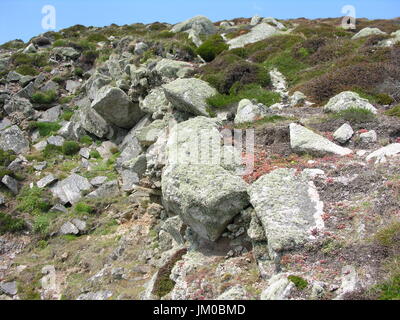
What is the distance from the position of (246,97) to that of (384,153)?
10.3 metres

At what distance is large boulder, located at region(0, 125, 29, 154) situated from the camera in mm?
27266

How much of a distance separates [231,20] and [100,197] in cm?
4877

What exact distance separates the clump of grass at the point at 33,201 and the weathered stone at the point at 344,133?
15.5m

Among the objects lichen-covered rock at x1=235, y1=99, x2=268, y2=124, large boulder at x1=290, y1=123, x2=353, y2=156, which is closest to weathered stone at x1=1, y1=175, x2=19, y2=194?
lichen-covered rock at x1=235, y1=99, x2=268, y2=124

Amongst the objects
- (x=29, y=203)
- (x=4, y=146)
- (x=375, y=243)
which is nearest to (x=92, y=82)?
(x=4, y=146)

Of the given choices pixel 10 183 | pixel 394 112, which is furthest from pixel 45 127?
pixel 394 112

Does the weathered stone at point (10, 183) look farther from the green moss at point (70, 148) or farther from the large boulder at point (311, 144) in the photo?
the large boulder at point (311, 144)

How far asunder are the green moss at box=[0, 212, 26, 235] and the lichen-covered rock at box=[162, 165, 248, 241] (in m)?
10.9

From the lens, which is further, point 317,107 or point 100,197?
point 100,197

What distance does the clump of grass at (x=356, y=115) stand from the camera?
15.2 metres

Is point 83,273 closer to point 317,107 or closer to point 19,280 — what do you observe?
point 19,280

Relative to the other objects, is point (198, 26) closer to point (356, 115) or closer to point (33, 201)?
point (33, 201)

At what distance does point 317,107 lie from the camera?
19.0 metres

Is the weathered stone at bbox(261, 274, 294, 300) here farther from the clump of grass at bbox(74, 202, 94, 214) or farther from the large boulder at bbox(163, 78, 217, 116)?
the clump of grass at bbox(74, 202, 94, 214)
